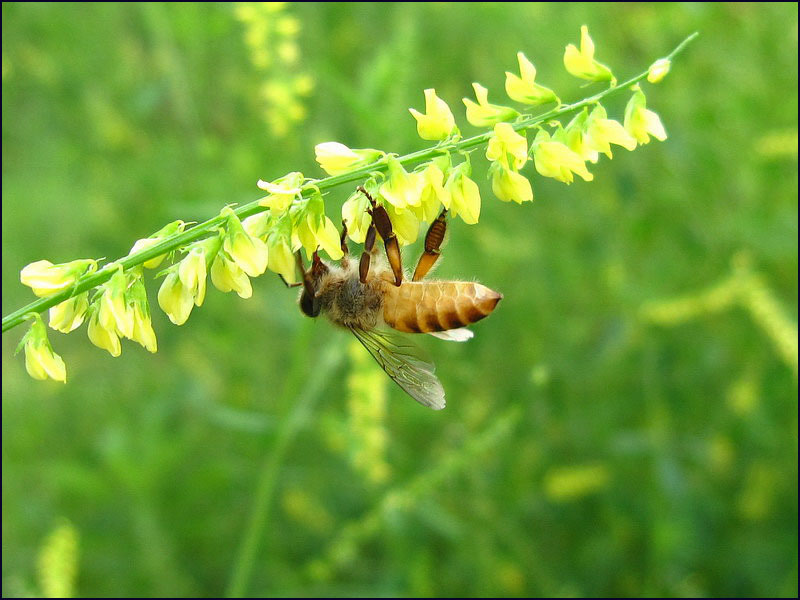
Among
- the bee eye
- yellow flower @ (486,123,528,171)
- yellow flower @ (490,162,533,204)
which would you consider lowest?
yellow flower @ (486,123,528,171)

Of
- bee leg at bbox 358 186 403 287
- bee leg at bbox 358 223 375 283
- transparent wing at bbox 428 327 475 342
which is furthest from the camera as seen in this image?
transparent wing at bbox 428 327 475 342

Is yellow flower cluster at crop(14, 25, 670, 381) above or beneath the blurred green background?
beneath

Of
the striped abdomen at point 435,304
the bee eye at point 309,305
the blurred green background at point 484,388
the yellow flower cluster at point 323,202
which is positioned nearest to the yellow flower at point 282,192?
the yellow flower cluster at point 323,202

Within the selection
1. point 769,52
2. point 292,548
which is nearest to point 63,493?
point 292,548

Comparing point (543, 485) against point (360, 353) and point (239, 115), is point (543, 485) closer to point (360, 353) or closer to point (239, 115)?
point (360, 353)

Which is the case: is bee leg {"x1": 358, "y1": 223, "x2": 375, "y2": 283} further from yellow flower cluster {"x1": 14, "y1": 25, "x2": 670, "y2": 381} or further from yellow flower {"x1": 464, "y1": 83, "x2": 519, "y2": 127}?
yellow flower {"x1": 464, "y1": 83, "x2": 519, "y2": 127}

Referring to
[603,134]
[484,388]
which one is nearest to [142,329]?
[603,134]

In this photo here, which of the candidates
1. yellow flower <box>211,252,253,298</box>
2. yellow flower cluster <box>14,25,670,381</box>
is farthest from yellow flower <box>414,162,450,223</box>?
yellow flower <box>211,252,253,298</box>
